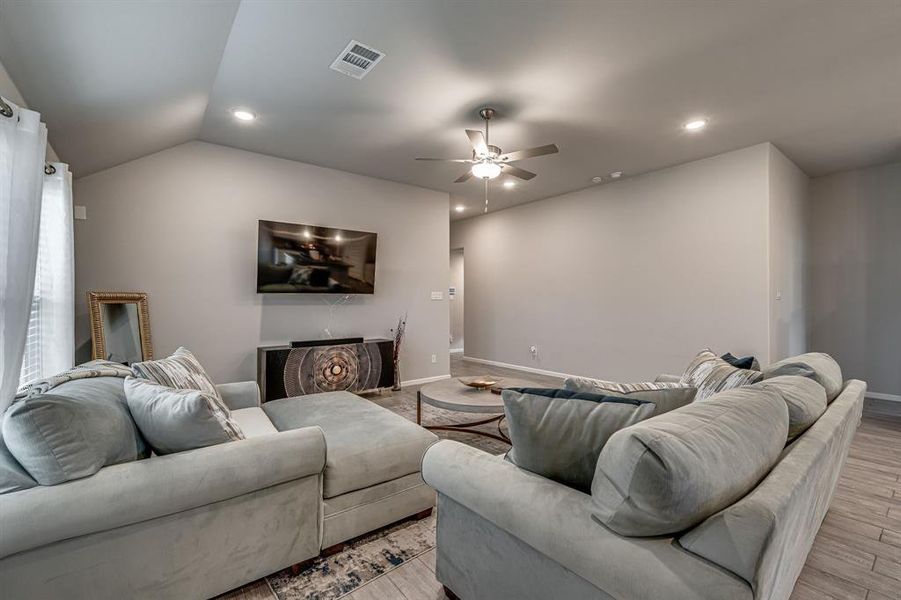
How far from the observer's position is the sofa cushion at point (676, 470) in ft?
2.89

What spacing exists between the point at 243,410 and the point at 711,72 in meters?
3.88

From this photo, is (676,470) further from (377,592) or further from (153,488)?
(153,488)

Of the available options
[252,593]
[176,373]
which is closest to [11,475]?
[176,373]

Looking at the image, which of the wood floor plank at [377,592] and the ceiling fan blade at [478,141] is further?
the ceiling fan blade at [478,141]

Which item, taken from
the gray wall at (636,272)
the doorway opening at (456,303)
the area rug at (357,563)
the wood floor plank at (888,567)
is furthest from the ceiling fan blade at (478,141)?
the doorway opening at (456,303)

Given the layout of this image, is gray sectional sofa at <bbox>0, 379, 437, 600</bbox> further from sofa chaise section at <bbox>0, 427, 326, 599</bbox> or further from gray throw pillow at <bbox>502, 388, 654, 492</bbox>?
gray throw pillow at <bbox>502, 388, 654, 492</bbox>

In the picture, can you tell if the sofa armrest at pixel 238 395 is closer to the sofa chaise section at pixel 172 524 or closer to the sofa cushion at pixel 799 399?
the sofa chaise section at pixel 172 524

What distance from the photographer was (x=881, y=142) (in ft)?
13.0

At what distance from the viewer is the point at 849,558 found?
1841 mm

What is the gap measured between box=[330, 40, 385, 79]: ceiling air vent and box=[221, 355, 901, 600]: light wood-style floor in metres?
2.82

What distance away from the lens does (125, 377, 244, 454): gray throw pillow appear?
1.45m

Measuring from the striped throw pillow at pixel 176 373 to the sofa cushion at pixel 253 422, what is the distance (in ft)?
0.85

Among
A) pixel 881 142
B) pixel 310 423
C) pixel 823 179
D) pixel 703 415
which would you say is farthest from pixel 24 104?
pixel 823 179

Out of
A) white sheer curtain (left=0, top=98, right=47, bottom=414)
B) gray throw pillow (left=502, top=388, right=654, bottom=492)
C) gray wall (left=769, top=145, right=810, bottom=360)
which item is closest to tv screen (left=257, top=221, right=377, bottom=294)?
white sheer curtain (left=0, top=98, right=47, bottom=414)
